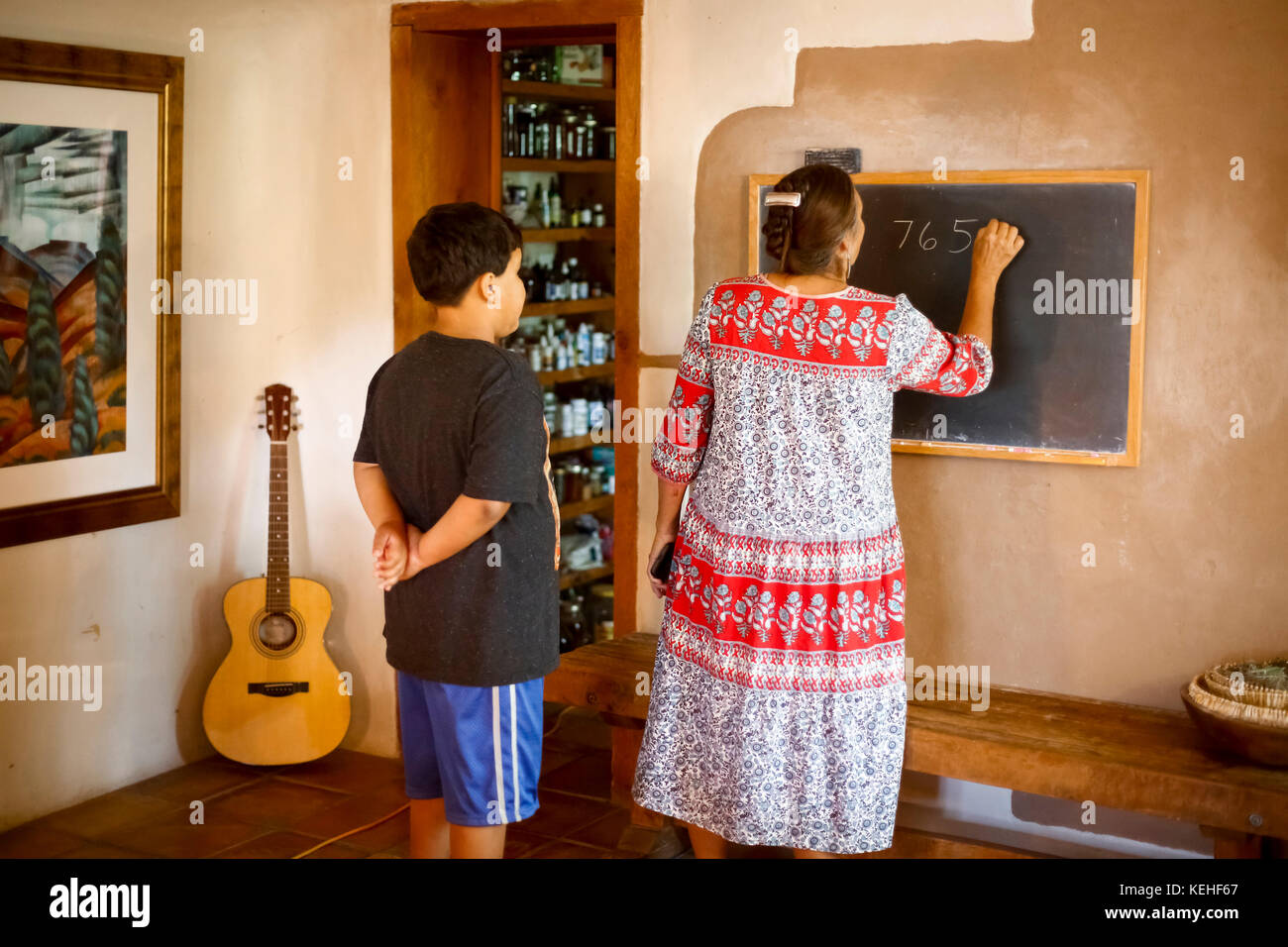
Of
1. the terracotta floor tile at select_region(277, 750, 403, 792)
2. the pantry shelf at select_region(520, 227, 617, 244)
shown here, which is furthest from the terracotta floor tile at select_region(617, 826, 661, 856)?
the pantry shelf at select_region(520, 227, 617, 244)

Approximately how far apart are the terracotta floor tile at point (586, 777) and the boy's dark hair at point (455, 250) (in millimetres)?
1969

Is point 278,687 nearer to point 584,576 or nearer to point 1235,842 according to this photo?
point 584,576

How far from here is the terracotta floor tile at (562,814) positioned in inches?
145

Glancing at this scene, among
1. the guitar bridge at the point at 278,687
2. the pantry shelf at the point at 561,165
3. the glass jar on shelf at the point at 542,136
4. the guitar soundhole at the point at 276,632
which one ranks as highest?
the glass jar on shelf at the point at 542,136

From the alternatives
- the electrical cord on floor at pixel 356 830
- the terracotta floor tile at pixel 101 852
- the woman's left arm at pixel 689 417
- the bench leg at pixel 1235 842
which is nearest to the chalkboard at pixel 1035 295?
the woman's left arm at pixel 689 417

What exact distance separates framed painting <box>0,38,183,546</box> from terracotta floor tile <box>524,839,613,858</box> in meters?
1.51

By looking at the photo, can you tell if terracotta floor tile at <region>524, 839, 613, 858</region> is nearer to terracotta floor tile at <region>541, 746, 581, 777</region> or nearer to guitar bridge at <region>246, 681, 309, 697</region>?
terracotta floor tile at <region>541, 746, 581, 777</region>

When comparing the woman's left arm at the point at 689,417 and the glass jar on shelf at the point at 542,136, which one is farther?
the glass jar on shelf at the point at 542,136

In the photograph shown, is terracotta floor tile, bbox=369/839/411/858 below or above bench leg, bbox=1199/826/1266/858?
below

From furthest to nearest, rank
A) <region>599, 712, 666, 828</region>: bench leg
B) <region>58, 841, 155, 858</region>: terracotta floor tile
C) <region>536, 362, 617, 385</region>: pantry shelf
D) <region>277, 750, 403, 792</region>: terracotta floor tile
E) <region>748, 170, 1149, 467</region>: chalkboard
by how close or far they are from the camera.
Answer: <region>536, 362, 617, 385</region>: pantry shelf < <region>277, 750, 403, 792</region>: terracotta floor tile < <region>599, 712, 666, 828</region>: bench leg < <region>58, 841, 155, 858</region>: terracotta floor tile < <region>748, 170, 1149, 467</region>: chalkboard

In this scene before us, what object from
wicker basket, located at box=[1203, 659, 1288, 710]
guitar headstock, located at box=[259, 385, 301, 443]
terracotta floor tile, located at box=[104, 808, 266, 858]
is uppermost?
guitar headstock, located at box=[259, 385, 301, 443]

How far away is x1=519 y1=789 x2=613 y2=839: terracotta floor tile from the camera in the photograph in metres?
3.70

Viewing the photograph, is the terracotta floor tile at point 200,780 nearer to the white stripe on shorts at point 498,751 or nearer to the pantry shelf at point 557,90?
the white stripe on shorts at point 498,751
